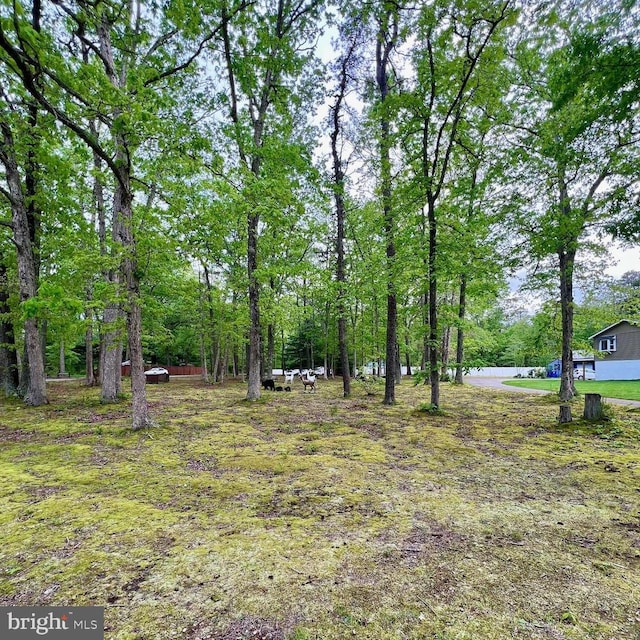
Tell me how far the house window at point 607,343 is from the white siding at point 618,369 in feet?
8.38

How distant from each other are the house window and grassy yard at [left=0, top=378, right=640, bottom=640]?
78.7ft

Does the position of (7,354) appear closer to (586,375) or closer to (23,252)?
(23,252)

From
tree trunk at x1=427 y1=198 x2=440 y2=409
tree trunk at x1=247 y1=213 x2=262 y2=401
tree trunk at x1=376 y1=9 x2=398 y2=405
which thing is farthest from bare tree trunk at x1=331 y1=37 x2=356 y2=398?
tree trunk at x1=427 y1=198 x2=440 y2=409

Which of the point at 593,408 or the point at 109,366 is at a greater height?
the point at 109,366

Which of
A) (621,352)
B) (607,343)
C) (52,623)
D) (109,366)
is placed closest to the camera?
(52,623)

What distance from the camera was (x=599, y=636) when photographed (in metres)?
1.74

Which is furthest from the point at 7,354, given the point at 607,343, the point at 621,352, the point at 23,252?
the point at 607,343

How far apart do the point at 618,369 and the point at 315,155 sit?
23.4 meters

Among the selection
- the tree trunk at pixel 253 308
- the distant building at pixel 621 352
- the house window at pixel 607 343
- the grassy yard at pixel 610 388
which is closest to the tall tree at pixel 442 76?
the tree trunk at pixel 253 308

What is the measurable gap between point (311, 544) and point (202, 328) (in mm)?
16951

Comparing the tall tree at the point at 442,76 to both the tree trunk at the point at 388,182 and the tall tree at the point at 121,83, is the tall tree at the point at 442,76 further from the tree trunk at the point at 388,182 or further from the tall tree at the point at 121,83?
the tall tree at the point at 121,83

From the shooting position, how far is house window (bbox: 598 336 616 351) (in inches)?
947

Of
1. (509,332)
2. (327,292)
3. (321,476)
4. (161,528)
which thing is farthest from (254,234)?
(509,332)

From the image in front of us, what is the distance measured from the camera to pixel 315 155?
39.3ft
